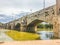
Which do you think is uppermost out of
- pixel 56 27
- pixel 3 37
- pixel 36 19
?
pixel 36 19

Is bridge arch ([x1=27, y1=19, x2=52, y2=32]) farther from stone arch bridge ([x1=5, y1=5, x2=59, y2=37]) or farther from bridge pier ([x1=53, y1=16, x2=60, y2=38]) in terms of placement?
bridge pier ([x1=53, y1=16, x2=60, y2=38])

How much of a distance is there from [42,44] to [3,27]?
1.36 m

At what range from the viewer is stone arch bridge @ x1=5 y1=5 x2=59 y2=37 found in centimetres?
518

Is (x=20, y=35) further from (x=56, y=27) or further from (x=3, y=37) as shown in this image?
(x=56, y=27)

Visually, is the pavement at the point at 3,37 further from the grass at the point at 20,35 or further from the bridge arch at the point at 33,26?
the bridge arch at the point at 33,26

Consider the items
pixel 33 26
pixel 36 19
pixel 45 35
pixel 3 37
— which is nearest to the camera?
pixel 3 37

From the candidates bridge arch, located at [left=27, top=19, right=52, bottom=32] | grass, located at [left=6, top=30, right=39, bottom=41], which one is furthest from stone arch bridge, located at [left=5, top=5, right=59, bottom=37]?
grass, located at [left=6, top=30, right=39, bottom=41]

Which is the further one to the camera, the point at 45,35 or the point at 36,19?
the point at 36,19

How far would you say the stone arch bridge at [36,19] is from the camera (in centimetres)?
518

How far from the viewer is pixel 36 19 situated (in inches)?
216

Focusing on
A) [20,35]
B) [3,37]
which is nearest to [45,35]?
[20,35]

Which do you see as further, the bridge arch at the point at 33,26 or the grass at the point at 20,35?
the bridge arch at the point at 33,26

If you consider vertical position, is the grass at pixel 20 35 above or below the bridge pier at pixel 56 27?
below

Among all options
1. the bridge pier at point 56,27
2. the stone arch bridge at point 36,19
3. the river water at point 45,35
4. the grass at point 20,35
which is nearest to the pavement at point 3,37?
the grass at point 20,35
